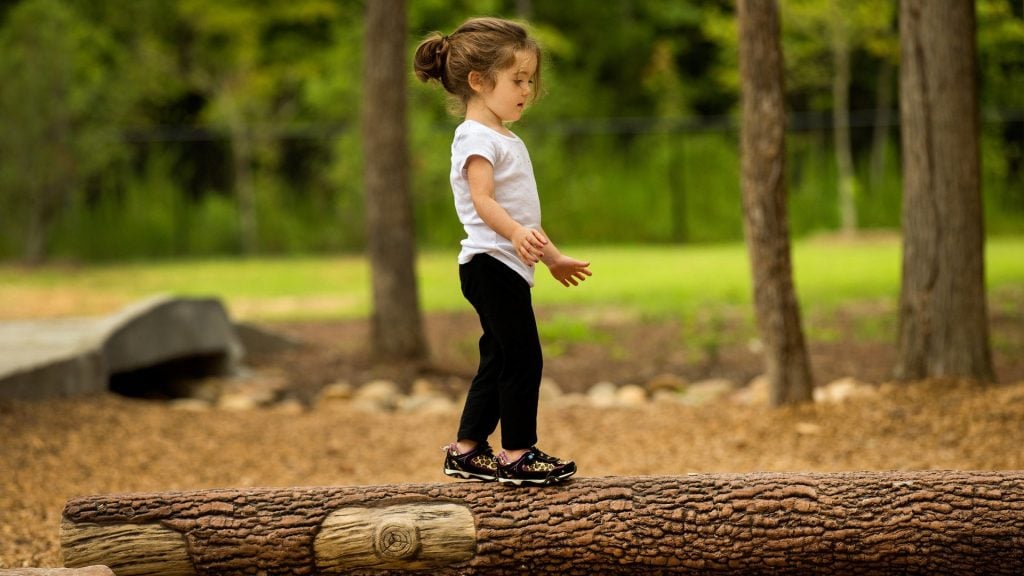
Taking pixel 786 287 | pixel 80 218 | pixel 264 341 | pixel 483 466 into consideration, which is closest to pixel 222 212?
pixel 80 218

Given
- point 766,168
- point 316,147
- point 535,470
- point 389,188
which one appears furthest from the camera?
point 316,147

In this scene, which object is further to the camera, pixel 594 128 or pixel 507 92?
pixel 594 128

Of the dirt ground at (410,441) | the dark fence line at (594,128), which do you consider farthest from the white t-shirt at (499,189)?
the dark fence line at (594,128)

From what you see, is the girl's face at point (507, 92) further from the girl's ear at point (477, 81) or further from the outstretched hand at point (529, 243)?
the outstretched hand at point (529, 243)

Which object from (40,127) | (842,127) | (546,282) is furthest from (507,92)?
(842,127)

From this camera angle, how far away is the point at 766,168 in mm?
7145

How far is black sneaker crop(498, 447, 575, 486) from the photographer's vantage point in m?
4.14

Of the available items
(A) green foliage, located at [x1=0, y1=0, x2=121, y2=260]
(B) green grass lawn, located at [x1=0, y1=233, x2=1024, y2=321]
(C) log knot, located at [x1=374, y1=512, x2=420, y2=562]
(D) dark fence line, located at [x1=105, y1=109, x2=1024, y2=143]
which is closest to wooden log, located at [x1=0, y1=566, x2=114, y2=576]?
(C) log knot, located at [x1=374, y1=512, x2=420, y2=562]

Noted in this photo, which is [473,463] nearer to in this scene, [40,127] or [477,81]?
[477,81]

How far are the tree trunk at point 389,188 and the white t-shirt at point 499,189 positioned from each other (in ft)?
19.4

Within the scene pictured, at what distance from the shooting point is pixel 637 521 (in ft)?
13.1

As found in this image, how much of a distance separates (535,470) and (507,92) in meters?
1.21

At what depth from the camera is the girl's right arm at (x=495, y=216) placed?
3.91m

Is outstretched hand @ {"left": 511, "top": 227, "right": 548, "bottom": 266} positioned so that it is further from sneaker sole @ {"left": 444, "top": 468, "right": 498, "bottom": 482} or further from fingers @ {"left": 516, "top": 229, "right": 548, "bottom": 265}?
sneaker sole @ {"left": 444, "top": 468, "right": 498, "bottom": 482}
